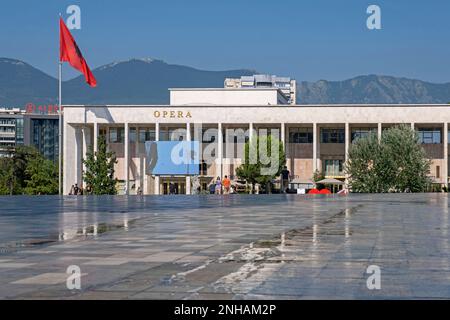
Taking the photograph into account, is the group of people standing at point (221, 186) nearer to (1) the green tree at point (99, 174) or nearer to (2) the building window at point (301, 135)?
(1) the green tree at point (99, 174)

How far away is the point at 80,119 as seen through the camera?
96688 millimetres

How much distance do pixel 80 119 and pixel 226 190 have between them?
40.9 meters

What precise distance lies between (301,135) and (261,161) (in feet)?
46.5

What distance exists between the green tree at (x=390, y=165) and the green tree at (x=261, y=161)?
15.6m

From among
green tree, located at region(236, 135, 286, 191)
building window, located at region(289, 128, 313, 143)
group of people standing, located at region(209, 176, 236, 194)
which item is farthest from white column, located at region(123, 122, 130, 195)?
group of people standing, located at region(209, 176, 236, 194)

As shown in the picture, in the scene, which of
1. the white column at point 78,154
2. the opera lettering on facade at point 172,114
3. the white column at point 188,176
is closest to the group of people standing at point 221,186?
the white column at point 188,176

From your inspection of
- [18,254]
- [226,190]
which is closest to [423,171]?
[226,190]

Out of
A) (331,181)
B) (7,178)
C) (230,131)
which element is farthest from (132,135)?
(331,181)

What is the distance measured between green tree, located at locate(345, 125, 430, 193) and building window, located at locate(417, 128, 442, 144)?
26412 millimetres

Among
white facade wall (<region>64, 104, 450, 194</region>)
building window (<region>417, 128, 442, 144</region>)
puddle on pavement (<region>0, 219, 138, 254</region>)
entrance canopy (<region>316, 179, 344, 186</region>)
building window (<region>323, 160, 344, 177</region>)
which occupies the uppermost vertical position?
white facade wall (<region>64, 104, 450, 194</region>)

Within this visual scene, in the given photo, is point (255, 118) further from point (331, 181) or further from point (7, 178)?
point (7, 178)

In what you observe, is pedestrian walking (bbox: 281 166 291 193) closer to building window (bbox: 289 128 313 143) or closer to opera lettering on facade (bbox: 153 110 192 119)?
building window (bbox: 289 128 313 143)

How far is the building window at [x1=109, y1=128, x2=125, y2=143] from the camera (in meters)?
100
